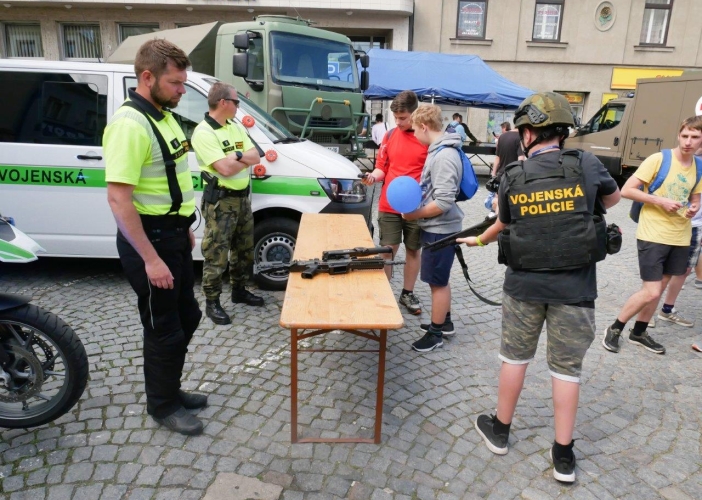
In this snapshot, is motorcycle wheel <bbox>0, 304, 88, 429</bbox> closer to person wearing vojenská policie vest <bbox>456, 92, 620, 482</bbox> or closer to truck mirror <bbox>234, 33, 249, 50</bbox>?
person wearing vojenská policie vest <bbox>456, 92, 620, 482</bbox>

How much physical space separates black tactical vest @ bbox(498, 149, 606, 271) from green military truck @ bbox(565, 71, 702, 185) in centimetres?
1083

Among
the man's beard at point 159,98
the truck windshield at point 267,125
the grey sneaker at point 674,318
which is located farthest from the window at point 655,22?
the man's beard at point 159,98

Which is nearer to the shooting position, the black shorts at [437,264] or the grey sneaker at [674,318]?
the black shorts at [437,264]

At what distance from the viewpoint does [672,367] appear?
383 cm

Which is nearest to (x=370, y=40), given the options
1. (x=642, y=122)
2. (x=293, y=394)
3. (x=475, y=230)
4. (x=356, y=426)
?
(x=642, y=122)

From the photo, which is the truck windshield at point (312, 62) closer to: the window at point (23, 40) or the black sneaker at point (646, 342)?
the black sneaker at point (646, 342)

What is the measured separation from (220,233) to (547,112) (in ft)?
9.03

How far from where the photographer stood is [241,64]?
8047mm

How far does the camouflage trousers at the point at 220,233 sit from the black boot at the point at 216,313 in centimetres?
5

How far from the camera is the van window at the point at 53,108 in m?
4.56

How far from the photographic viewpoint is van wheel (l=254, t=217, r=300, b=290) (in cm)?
486

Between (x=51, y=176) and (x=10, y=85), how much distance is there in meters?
0.89

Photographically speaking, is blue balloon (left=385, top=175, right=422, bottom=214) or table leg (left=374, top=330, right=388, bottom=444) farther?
blue balloon (left=385, top=175, right=422, bottom=214)

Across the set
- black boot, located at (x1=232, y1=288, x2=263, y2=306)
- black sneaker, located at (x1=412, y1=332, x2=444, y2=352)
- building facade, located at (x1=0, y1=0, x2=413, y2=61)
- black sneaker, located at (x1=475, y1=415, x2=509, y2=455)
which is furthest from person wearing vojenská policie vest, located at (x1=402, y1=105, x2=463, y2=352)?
building facade, located at (x1=0, y1=0, x2=413, y2=61)
